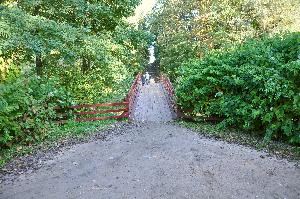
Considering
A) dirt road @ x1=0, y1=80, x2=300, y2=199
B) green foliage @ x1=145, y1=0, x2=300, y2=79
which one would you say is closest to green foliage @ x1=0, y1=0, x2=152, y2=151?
dirt road @ x1=0, y1=80, x2=300, y2=199

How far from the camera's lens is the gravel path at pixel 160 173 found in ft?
23.0

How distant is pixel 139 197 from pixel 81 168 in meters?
2.44

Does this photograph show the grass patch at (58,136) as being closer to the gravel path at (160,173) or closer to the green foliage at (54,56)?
the green foliage at (54,56)

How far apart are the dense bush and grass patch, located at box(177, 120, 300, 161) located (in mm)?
266

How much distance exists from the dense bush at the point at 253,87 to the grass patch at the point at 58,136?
12.3 ft

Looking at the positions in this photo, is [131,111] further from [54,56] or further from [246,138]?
[246,138]

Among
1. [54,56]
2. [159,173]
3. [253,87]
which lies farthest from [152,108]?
[159,173]

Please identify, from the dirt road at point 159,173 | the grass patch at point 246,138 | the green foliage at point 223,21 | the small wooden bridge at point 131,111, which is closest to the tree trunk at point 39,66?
the small wooden bridge at point 131,111

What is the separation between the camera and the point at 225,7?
23.3 meters

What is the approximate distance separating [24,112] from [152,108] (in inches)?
278

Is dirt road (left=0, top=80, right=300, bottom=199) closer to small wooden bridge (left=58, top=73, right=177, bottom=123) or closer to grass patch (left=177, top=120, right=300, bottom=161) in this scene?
grass patch (left=177, top=120, right=300, bottom=161)

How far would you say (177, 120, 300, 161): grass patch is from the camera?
9.59 m

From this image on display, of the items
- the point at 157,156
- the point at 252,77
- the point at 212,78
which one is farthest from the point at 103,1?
the point at 157,156

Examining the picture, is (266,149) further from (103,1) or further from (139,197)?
(103,1)
